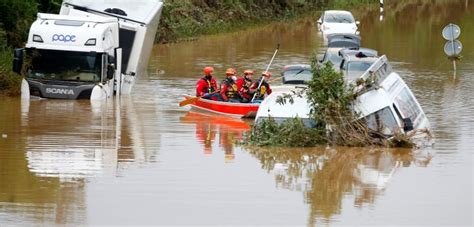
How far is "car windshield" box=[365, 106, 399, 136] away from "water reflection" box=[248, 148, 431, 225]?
538mm

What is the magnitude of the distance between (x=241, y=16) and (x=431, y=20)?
1250 cm

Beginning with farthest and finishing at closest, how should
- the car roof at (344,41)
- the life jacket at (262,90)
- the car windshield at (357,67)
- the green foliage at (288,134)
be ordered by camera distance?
the car roof at (344,41), the car windshield at (357,67), the life jacket at (262,90), the green foliage at (288,134)

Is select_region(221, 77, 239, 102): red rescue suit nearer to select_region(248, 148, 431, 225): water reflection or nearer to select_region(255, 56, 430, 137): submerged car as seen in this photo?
select_region(255, 56, 430, 137): submerged car

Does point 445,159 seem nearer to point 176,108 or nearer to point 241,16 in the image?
point 176,108

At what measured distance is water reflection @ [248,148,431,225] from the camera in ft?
65.4

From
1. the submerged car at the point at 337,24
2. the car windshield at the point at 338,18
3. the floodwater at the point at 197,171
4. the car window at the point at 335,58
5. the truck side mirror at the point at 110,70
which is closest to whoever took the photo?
the floodwater at the point at 197,171

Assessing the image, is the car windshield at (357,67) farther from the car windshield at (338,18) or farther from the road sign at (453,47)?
the car windshield at (338,18)

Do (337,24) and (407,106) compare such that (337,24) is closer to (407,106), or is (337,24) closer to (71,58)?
(71,58)

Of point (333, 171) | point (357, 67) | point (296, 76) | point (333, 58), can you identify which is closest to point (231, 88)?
point (296, 76)

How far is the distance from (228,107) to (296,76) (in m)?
3.43

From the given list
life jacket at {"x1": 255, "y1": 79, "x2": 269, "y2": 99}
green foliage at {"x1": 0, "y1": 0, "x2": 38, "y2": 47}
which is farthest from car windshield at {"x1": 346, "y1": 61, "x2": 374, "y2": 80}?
green foliage at {"x1": 0, "y1": 0, "x2": 38, "y2": 47}

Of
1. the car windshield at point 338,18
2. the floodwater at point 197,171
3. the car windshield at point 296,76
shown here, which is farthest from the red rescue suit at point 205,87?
the car windshield at point 338,18

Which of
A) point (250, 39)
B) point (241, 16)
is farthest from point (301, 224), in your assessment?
point (241, 16)

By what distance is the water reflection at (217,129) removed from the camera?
2636cm
